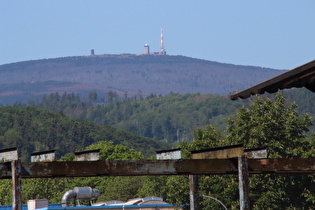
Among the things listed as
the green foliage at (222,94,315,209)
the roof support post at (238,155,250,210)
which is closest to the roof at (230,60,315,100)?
the roof support post at (238,155,250,210)

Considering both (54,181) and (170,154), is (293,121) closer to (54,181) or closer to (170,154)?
(170,154)

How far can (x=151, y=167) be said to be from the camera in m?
19.6

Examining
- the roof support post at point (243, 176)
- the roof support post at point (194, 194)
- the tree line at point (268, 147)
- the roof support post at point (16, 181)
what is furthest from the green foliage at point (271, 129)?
the roof support post at point (16, 181)

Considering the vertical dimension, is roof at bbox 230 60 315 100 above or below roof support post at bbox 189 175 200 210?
above

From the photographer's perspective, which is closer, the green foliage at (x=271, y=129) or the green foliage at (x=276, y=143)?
the green foliage at (x=276, y=143)

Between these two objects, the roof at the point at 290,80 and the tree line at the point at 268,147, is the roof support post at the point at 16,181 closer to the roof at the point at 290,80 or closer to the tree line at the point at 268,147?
the roof at the point at 290,80

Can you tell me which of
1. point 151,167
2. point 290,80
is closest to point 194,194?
point 151,167

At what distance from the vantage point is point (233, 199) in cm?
7812

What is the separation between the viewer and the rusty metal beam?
19.0 meters

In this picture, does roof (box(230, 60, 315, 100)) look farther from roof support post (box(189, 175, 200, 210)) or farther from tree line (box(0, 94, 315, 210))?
tree line (box(0, 94, 315, 210))

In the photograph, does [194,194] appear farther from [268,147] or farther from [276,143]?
[268,147]

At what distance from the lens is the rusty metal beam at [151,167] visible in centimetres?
1902

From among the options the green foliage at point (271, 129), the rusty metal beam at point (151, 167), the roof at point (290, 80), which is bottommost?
the rusty metal beam at point (151, 167)

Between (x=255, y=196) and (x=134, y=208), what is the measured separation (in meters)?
12.2
